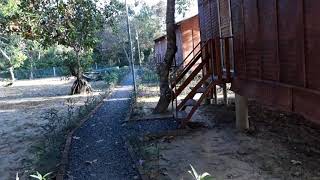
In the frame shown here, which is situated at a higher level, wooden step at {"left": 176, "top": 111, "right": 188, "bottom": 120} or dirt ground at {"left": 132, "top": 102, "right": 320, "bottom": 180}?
wooden step at {"left": 176, "top": 111, "right": 188, "bottom": 120}

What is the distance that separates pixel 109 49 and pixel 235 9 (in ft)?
143

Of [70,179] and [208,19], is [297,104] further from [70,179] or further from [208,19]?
[208,19]

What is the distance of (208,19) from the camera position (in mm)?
13125

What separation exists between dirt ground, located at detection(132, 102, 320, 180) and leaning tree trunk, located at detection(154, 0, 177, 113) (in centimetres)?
185

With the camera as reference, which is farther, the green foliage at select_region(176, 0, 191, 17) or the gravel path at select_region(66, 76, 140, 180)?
the green foliage at select_region(176, 0, 191, 17)

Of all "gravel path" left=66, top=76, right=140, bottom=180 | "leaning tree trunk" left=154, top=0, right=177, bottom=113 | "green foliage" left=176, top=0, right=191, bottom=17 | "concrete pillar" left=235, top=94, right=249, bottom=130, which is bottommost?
"gravel path" left=66, top=76, right=140, bottom=180

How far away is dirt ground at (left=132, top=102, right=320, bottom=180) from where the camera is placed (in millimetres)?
7184

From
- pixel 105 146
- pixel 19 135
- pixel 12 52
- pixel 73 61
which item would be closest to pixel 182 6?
pixel 12 52

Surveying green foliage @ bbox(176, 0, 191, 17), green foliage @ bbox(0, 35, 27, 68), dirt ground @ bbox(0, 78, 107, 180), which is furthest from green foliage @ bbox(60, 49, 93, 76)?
green foliage @ bbox(176, 0, 191, 17)

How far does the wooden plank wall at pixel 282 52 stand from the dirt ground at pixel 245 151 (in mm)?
1240

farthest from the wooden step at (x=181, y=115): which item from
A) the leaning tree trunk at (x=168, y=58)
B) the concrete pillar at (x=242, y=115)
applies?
the leaning tree trunk at (x=168, y=58)

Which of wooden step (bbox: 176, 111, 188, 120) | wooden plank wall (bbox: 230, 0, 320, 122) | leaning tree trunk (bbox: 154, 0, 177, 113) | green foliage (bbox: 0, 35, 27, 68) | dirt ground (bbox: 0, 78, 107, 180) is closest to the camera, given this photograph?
wooden plank wall (bbox: 230, 0, 320, 122)

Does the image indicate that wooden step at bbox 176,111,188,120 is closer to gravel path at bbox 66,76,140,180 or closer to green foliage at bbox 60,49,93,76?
gravel path at bbox 66,76,140,180

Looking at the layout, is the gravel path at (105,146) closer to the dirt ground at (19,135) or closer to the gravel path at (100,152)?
the gravel path at (100,152)
